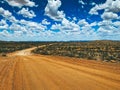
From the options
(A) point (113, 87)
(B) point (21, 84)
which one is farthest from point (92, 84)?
(B) point (21, 84)

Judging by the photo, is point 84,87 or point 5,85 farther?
point 5,85

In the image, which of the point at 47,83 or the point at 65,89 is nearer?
the point at 65,89

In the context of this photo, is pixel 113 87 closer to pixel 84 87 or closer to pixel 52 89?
pixel 84 87

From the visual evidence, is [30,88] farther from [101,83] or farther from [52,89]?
[101,83]

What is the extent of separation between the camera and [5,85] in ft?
30.0

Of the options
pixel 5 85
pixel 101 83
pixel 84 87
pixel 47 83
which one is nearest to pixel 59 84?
A: pixel 47 83

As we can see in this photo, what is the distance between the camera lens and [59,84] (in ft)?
30.0

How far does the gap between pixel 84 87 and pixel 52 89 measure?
4.70 feet

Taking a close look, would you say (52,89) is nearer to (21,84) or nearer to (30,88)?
(30,88)

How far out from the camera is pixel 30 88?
8.52 m

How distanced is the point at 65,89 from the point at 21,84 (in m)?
2.39

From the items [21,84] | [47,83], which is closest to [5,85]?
[21,84]

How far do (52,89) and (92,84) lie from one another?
1989 millimetres

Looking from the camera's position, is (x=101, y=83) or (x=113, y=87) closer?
(x=113, y=87)
